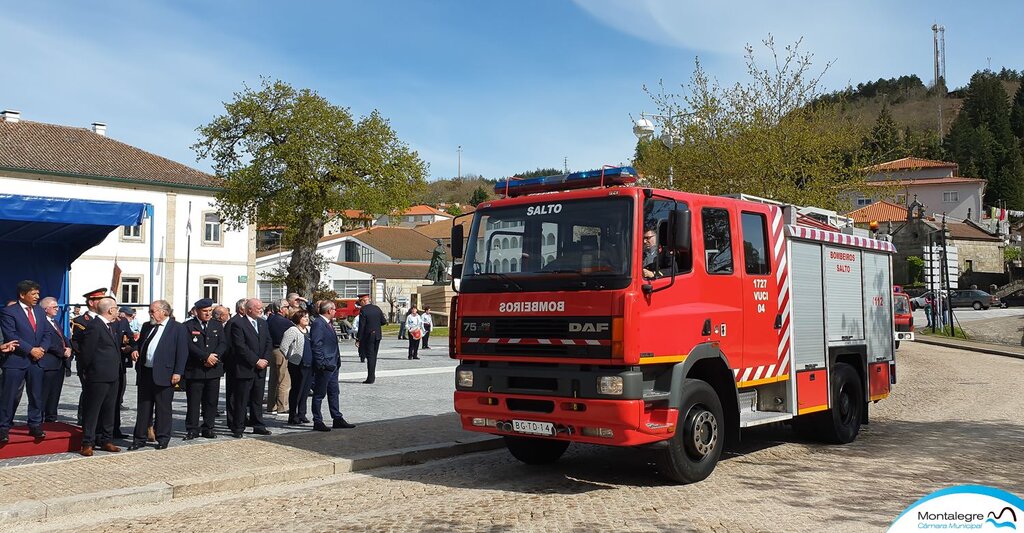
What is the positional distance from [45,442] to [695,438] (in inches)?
284

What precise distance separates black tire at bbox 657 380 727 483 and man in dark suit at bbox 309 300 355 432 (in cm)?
517

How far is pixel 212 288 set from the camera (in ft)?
152

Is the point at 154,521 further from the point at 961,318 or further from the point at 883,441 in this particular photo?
the point at 961,318

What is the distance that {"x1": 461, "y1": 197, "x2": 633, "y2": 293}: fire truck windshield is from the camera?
25.1 ft

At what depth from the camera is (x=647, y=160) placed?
2683 centimetres

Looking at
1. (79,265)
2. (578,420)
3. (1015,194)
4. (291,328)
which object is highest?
(1015,194)

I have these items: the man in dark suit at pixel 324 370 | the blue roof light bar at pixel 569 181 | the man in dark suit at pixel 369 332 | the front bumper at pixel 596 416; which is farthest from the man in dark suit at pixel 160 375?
the man in dark suit at pixel 369 332

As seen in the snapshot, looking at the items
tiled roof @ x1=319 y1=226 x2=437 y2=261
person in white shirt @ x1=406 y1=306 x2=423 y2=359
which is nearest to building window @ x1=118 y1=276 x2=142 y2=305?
person in white shirt @ x1=406 y1=306 x2=423 y2=359

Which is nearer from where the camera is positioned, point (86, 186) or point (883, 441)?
point (883, 441)

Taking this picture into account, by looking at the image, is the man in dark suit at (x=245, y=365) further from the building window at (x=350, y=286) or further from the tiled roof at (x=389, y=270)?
the building window at (x=350, y=286)

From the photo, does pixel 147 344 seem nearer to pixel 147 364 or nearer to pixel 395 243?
pixel 147 364

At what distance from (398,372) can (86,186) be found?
1147 inches

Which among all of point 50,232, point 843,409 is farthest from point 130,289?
point 843,409

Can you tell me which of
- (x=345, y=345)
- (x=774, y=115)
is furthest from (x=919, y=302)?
(x=345, y=345)
